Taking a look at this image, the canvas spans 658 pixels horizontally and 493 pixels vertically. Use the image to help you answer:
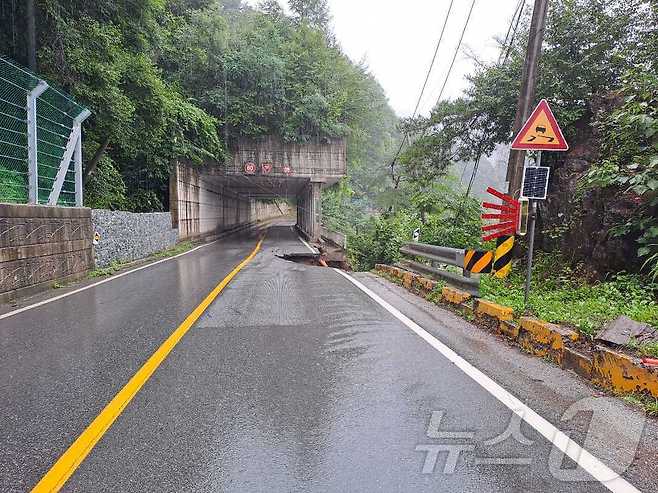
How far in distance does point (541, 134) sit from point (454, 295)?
263 centimetres

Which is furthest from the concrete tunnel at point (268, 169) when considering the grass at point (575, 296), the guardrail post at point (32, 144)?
the grass at point (575, 296)

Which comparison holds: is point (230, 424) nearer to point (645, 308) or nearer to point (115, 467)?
point (115, 467)

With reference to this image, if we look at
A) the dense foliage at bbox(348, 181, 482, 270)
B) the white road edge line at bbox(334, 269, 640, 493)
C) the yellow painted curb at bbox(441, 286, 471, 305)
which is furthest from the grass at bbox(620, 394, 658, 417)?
the dense foliage at bbox(348, 181, 482, 270)

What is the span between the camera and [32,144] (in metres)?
9.52

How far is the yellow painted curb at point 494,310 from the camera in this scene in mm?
5598

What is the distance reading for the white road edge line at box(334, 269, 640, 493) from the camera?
2621mm

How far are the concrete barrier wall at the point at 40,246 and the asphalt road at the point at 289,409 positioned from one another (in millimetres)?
2150

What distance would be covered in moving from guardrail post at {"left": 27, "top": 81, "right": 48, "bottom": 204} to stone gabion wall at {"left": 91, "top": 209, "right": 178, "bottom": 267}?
2.74m

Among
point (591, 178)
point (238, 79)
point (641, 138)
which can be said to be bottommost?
point (591, 178)

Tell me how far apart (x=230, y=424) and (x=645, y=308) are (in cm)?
502

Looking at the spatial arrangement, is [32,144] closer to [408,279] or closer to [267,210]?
[408,279]

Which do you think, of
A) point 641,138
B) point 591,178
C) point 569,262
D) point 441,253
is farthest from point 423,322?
point 641,138

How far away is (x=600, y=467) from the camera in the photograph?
108 inches

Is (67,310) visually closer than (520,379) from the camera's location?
No
